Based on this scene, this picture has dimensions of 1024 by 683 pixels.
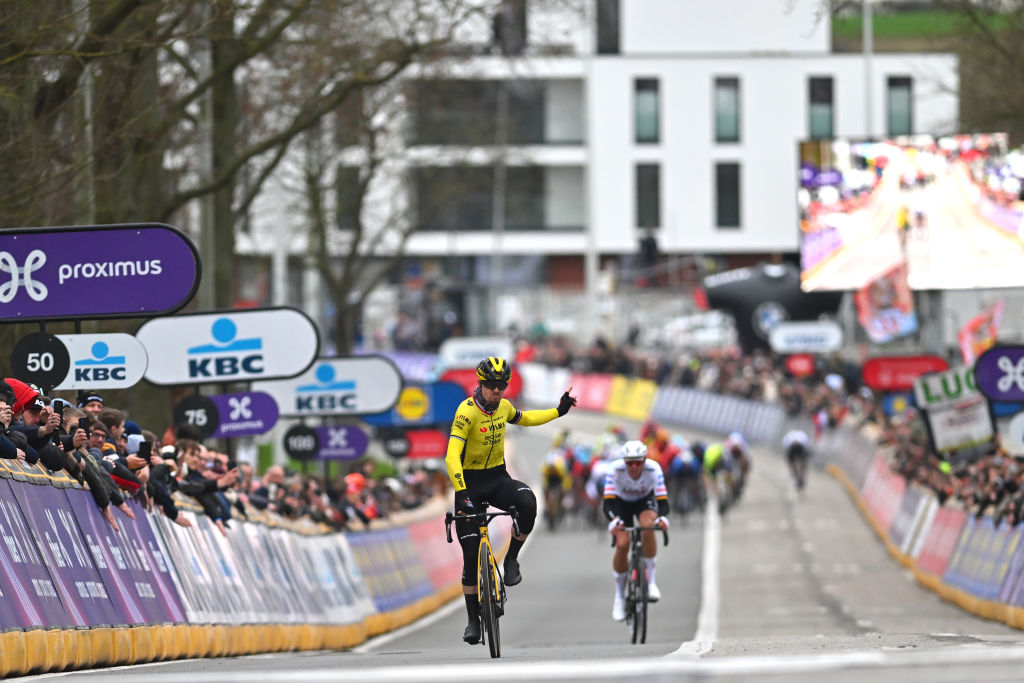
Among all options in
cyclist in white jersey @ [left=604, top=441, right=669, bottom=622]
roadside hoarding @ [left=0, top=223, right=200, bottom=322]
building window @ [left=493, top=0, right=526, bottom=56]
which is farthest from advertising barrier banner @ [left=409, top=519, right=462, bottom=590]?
roadside hoarding @ [left=0, top=223, right=200, bottom=322]

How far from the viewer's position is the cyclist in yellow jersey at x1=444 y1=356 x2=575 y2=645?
1294cm

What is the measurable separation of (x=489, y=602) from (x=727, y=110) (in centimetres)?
6687

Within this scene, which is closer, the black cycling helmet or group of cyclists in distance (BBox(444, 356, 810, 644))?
the black cycling helmet

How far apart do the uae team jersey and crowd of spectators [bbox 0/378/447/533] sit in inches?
124

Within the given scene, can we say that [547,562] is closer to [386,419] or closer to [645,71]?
[386,419]

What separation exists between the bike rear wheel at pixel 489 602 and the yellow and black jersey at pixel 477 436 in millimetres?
547

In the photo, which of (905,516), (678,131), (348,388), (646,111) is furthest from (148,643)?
(646,111)

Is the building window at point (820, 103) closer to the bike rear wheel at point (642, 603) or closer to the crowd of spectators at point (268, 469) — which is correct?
the crowd of spectators at point (268, 469)

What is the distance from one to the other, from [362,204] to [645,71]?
124 ft

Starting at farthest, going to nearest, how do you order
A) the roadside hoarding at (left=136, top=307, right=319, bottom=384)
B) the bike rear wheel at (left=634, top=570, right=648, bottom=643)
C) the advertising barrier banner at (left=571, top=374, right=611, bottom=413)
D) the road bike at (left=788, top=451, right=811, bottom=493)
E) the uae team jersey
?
the advertising barrier banner at (left=571, top=374, right=611, bottom=413) < the road bike at (left=788, top=451, right=811, bottom=493) < the roadside hoarding at (left=136, top=307, right=319, bottom=384) < the uae team jersey < the bike rear wheel at (left=634, top=570, right=648, bottom=643)

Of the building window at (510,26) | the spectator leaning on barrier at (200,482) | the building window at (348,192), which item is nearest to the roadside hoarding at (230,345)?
the spectator leaning on barrier at (200,482)

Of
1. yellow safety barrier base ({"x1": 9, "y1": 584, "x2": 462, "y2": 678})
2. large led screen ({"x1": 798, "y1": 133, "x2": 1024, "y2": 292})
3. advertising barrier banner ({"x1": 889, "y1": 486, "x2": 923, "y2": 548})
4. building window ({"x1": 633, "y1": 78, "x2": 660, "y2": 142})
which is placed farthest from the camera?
building window ({"x1": 633, "y1": 78, "x2": 660, "y2": 142})

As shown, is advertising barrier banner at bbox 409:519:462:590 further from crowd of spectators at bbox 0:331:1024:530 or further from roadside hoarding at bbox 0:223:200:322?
roadside hoarding at bbox 0:223:200:322

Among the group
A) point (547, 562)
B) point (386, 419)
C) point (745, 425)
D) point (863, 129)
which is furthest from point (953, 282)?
point (863, 129)
